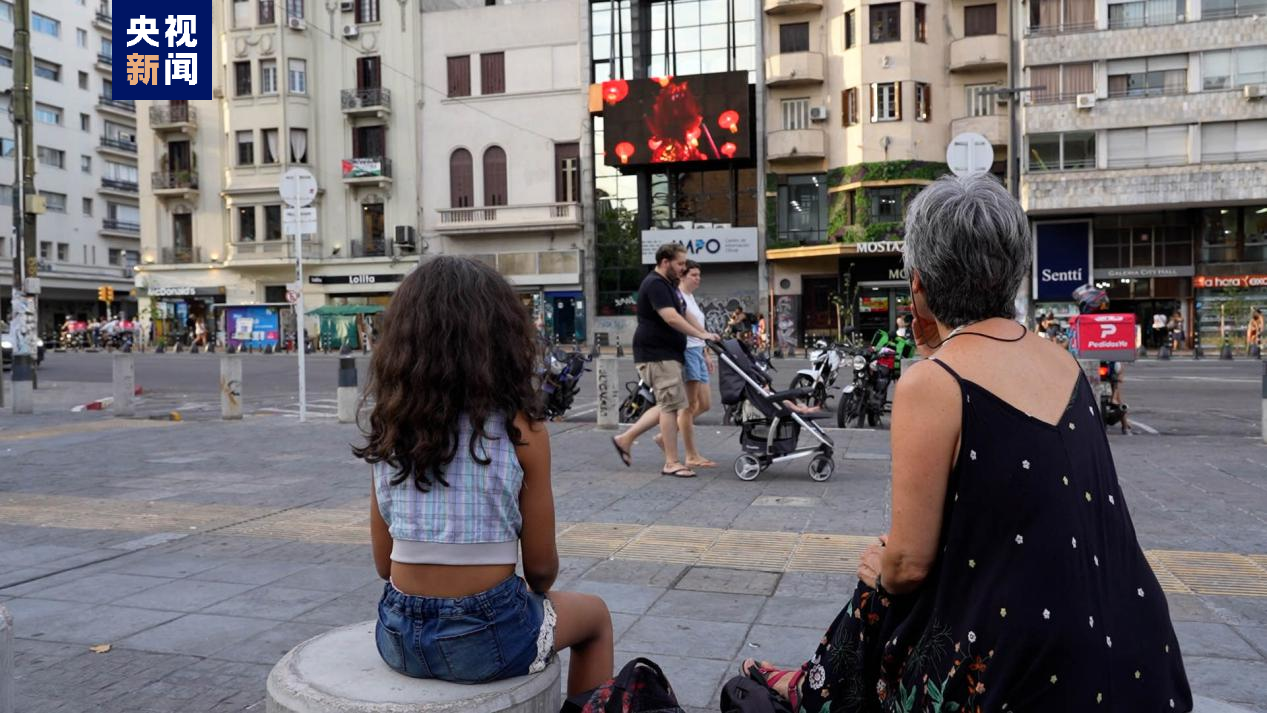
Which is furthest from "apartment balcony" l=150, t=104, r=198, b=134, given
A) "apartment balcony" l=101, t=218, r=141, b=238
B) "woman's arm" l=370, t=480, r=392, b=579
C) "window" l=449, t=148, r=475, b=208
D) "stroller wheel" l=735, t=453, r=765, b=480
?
"woman's arm" l=370, t=480, r=392, b=579

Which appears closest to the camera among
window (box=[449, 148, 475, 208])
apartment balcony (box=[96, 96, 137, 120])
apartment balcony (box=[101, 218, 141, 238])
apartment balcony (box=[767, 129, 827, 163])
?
apartment balcony (box=[767, 129, 827, 163])

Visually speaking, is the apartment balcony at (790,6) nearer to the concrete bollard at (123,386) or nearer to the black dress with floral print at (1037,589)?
the concrete bollard at (123,386)

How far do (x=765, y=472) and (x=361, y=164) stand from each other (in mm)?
41275

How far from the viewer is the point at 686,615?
14.4 feet

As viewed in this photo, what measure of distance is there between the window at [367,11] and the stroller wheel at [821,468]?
43428 millimetres

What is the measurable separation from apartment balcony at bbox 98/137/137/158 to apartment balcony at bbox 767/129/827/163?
48934 millimetres

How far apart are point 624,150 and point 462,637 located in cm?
4019

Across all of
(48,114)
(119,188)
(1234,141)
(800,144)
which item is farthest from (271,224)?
(1234,141)

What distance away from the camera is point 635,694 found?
8.00 feet

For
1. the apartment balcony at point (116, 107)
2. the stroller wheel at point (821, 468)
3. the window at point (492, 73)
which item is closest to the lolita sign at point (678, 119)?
the window at point (492, 73)

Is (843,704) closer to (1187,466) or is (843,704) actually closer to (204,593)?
(204,593)

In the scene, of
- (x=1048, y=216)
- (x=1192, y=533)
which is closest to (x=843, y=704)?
(x=1192, y=533)

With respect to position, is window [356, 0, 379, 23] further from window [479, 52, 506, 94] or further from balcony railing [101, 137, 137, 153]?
Result: balcony railing [101, 137, 137, 153]

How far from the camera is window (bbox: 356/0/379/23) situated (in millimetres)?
46375
